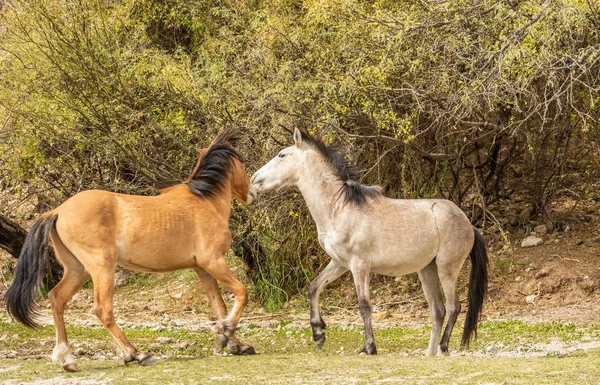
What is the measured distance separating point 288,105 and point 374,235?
12.0 ft

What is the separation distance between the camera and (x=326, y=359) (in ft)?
24.2

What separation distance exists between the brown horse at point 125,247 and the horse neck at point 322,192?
84 cm

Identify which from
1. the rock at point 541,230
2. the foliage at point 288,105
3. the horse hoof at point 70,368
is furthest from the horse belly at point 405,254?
the rock at point 541,230

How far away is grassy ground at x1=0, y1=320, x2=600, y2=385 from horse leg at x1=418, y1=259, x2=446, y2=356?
0.96ft

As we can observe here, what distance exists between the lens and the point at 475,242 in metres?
8.85

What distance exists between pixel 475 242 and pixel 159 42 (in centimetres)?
850

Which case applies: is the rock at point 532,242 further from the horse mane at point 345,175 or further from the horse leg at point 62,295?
the horse leg at point 62,295

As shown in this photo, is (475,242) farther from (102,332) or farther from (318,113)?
(102,332)

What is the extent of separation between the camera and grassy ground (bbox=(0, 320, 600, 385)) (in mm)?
6355

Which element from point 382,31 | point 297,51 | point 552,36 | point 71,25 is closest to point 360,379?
point 552,36

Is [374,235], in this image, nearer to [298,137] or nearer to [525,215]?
[298,137]

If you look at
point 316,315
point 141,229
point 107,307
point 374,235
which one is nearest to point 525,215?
point 374,235

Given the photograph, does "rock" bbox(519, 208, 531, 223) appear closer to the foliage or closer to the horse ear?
the foliage

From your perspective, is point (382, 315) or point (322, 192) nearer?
point (322, 192)
